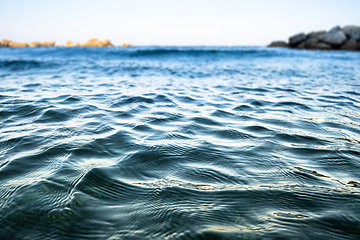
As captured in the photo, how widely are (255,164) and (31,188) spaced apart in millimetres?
2007

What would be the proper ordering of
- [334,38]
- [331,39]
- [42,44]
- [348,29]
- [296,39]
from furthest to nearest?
[42,44] → [296,39] → [348,29] → [331,39] → [334,38]

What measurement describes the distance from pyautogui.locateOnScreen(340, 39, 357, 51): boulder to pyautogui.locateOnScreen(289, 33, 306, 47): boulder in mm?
8575

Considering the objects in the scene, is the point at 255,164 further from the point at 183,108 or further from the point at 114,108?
the point at 114,108

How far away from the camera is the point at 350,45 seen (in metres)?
41.5

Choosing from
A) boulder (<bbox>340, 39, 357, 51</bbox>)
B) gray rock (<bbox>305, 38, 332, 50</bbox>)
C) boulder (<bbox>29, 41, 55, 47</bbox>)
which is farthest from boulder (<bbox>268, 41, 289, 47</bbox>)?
boulder (<bbox>29, 41, 55, 47</bbox>)

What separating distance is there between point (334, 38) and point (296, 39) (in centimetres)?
852

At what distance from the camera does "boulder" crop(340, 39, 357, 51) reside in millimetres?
41094

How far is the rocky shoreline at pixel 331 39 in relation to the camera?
1647 inches

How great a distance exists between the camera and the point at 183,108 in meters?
4.57

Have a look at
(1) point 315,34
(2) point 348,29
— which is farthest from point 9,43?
(2) point 348,29

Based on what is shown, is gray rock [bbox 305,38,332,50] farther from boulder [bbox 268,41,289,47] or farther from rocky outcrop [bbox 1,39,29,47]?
rocky outcrop [bbox 1,39,29,47]

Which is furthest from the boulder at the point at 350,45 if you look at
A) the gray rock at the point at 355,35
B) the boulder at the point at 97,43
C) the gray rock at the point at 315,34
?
the boulder at the point at 97,43

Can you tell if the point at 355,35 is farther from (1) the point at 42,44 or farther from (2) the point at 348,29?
(1) the point at 42,44

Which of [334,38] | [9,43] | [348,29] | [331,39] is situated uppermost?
[348,29]
